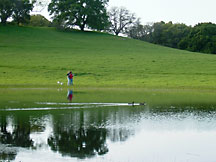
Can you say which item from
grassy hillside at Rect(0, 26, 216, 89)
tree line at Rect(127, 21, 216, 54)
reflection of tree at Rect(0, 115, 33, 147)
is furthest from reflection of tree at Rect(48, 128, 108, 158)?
tree line at Rect(127, 21, 216, 54)

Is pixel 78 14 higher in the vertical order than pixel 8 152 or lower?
higher

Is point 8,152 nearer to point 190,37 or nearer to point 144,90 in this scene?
point 144,90

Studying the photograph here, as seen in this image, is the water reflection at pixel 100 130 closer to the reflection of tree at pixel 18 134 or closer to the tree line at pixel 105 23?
the reflection of tree at pixel 18 134

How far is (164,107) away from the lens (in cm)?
3191

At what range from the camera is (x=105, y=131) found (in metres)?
20.9

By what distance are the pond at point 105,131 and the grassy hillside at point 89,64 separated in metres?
19.1

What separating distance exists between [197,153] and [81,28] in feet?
319

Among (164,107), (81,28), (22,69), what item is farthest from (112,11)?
(164,107)

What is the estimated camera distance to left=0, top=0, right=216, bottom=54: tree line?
9800 cm

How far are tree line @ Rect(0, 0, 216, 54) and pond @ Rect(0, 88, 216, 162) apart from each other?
67.9m

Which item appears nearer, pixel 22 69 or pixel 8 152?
pixel 8 152

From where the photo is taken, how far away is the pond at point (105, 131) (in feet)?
52.9

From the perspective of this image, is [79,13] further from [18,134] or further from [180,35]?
[18,134]

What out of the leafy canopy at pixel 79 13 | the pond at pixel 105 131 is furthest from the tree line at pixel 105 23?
the pond at pixel 105 131
